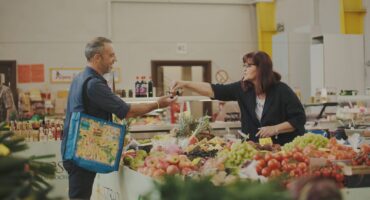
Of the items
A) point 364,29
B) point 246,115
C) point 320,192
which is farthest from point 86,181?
point 364,29

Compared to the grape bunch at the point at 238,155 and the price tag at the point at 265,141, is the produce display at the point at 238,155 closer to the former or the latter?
the grape bunch at the point at 238,155

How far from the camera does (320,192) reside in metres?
1.38

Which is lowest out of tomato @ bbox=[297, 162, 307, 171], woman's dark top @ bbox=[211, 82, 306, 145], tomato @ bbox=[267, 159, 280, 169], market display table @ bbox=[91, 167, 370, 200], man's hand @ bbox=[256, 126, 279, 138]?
market display table @ bbox=[91, 167, 370, 200]

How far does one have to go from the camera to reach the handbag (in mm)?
4047

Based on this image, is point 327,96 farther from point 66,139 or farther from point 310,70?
point 66,139

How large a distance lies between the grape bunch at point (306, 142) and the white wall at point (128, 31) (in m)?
8.63

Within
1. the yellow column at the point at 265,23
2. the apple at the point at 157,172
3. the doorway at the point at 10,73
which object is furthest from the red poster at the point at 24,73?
the apple at the point at 157,172

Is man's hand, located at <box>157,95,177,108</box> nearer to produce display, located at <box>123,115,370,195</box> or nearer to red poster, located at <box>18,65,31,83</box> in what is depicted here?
produce display, located at <box>123,115,370,195</box>

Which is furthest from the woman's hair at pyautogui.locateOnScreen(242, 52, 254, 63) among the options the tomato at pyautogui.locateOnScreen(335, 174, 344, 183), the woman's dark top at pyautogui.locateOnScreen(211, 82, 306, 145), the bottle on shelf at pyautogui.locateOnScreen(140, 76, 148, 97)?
the bottle on shelf at pyautogui.locateOnScreen(140, 76, 148, 97)

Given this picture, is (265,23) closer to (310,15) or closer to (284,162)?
(310,15)

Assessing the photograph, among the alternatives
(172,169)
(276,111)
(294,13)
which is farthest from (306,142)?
(294,13)

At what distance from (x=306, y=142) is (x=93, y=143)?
1553 mm

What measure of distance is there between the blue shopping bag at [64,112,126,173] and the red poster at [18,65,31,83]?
27.6 feet

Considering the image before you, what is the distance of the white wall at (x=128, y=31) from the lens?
1221cm
